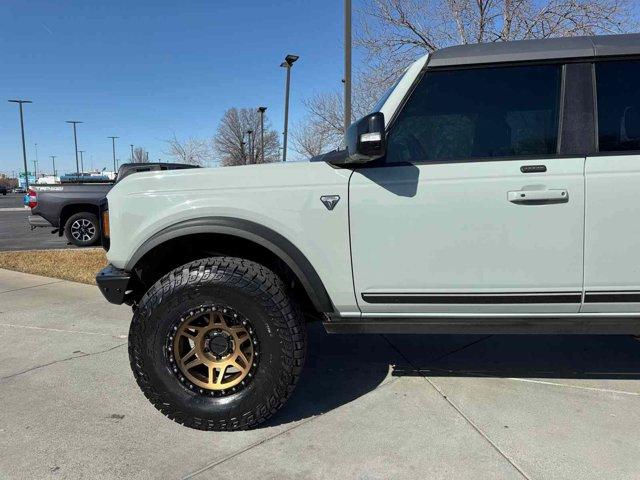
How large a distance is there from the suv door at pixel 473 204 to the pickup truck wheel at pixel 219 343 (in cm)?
50

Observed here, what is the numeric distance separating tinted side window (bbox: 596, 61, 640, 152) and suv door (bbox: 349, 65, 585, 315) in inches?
8.7

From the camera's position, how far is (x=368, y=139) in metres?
2.34

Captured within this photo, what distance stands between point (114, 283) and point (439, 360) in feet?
7.79

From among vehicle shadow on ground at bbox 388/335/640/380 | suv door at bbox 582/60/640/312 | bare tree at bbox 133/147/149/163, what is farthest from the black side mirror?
bare tree at bbox 133/147/149/163

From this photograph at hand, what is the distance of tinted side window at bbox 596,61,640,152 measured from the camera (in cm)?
253

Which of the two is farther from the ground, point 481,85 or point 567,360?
point 481,85

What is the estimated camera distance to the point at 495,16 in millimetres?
10031

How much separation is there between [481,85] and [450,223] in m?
0.81

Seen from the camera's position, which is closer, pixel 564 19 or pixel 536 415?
pixel 536 415

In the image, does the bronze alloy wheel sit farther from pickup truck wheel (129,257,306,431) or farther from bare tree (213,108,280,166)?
bare tree (213,108,280,166)

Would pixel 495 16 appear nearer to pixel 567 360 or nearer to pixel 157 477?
pixel 567 360

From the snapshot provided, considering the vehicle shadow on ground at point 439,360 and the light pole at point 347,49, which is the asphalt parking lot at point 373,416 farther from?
the light pole at point 347,49

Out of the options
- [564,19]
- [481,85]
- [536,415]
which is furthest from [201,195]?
[564,19]

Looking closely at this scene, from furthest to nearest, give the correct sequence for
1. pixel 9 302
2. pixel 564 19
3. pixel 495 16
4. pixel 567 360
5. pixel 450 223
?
1. pixel 495 16
2. pixel 564 19
3. pixel 9 302
4. pixel 567 360
5. pixel 450 223
